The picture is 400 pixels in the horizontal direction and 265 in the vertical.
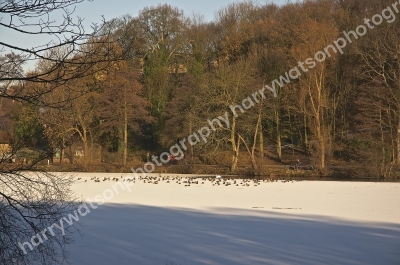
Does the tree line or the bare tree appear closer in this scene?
the bare tree

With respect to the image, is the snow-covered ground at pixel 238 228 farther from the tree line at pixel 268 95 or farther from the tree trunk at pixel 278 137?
the tree trunk at pixel 278 137

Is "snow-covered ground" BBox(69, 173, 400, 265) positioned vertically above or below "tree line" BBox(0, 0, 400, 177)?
below

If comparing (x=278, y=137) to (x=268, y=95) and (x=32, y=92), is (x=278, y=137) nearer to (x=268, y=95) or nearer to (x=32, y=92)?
(x=268, y=95)


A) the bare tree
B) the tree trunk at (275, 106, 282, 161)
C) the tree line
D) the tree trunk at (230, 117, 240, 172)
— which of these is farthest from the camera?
the tree trunk at (275, 106, 282, 161)

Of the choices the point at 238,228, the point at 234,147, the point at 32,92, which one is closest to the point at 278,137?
the point at 234,147

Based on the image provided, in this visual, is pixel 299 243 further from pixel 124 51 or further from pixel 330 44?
pixel 330 44

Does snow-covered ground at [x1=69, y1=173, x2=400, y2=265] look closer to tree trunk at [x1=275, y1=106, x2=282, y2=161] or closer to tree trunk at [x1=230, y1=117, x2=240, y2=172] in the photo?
tree trunk at [x1=230, y1=117, x2=240, y2=172]

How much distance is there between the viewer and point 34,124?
1056 centimetres

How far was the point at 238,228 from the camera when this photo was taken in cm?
1072

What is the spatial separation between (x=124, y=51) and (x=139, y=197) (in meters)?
11.4

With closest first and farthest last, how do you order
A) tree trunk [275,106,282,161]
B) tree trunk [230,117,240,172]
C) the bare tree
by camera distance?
the bare tree → tree trunk [230,117,240,172] → tree trunk [275,106,282,161]

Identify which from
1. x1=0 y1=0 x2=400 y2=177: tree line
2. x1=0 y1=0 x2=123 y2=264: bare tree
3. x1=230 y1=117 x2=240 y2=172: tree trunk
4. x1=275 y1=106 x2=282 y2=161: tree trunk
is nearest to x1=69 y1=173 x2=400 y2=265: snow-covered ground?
x1=0 y1=0 x2=123 y2=264: bare tree

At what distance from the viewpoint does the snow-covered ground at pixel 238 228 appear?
8.17 meters

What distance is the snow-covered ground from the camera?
322 inches
